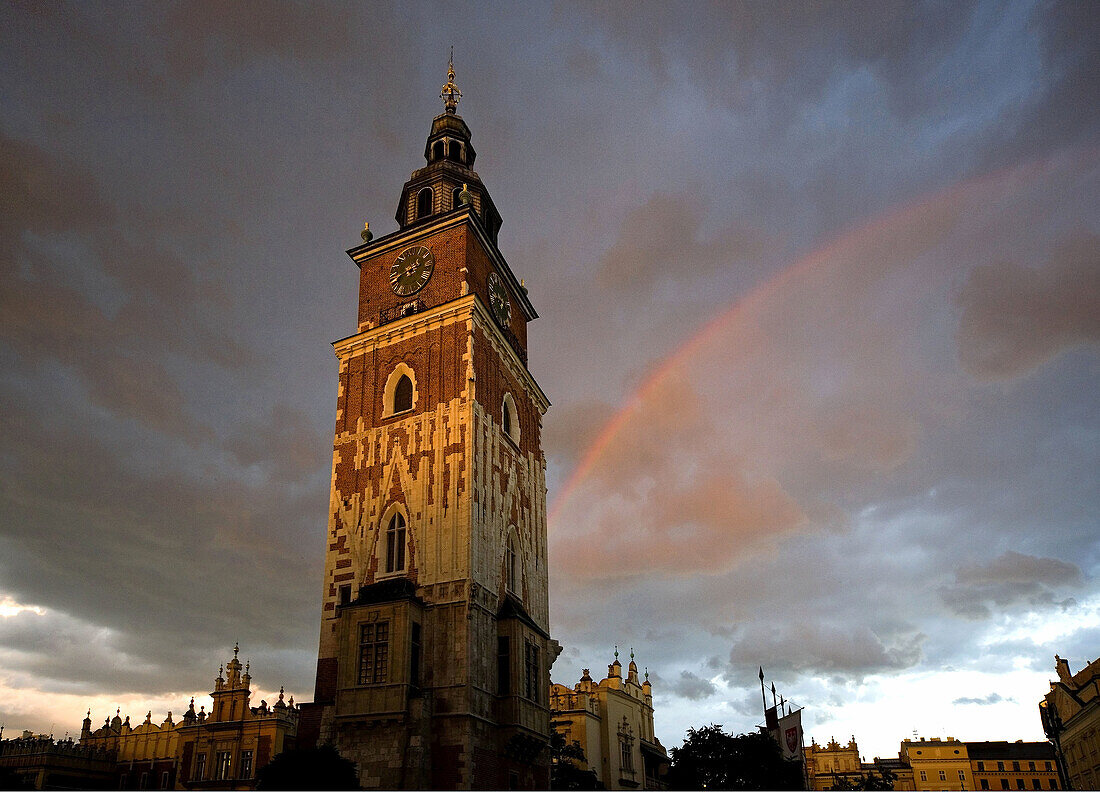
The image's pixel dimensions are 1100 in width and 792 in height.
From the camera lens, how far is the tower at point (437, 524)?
35.6 metres

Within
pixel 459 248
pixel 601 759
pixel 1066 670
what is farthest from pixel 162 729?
pixel 1066 670

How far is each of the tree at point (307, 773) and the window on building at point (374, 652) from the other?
269 inches

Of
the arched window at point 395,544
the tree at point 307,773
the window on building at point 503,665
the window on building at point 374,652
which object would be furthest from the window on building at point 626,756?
the tree at point 307,773

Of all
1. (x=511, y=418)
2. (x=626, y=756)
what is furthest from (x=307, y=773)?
(x=626, y=756)

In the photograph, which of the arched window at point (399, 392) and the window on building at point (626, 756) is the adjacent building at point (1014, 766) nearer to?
the window on building at point (626, 756)

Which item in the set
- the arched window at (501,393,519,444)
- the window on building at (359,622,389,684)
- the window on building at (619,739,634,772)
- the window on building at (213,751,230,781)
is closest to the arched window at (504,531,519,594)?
the arched window at (501,393,519,444)

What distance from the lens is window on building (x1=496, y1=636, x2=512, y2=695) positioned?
127 feet

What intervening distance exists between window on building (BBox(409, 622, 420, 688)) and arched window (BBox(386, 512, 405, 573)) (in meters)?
3.67

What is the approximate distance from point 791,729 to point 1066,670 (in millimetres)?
74890

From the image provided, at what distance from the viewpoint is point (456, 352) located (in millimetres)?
43656

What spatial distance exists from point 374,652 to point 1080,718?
85.2 metres

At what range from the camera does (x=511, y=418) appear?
48812mm

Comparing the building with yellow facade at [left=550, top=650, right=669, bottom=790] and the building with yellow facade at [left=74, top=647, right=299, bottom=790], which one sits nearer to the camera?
the building with yellow facade at [left=74, top=647, right=299, bottom=790]

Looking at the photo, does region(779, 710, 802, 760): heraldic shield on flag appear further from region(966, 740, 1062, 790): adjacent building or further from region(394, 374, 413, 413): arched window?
region(966, 740, 1062, 790): adjacent building
